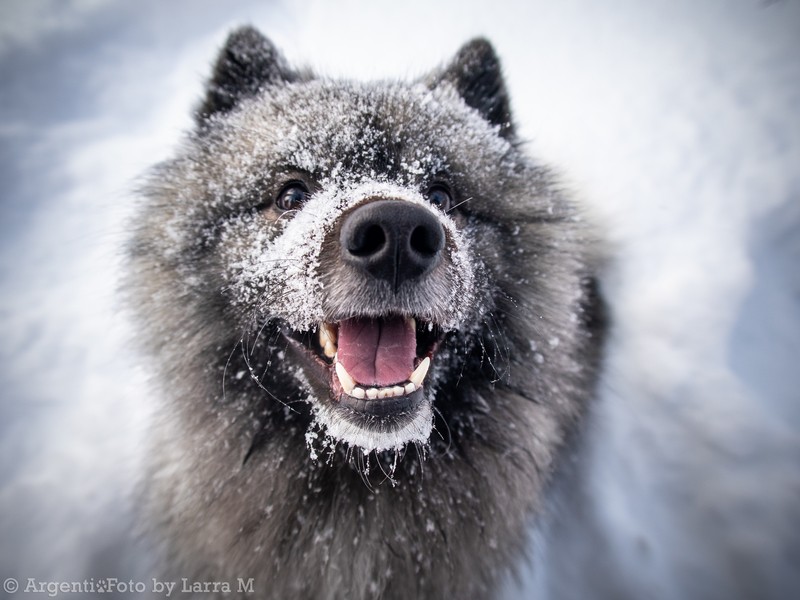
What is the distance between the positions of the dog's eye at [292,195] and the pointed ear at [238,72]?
76 centimetres

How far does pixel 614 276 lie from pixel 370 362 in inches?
96.8

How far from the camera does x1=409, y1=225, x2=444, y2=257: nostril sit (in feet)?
3.74

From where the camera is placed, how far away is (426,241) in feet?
3.83

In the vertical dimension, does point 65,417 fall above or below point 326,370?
below

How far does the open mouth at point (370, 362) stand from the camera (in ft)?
4.13

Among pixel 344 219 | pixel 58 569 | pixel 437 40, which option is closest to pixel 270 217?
pixel 344 219

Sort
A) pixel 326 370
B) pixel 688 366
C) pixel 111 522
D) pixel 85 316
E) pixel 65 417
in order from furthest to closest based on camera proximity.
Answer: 1. pixel 85 316
2. pixel 65 417
3. pixel 688 366
4. pixel 111 522
5. pixel 326 370

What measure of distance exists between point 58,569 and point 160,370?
143 centimetres

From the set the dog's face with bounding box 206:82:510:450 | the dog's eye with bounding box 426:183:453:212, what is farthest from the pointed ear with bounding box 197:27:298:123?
the dog's eye with bounding box 426:183:453:212

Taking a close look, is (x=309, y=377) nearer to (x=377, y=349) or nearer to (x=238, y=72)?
(x=377, y=349)

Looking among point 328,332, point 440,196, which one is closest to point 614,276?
point 440,196

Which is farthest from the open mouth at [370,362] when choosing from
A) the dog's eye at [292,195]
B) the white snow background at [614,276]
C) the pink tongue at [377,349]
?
the white snow background at [614,276]

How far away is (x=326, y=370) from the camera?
1.40 meters

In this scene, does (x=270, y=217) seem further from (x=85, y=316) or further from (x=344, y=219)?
(x=85, y=316)
